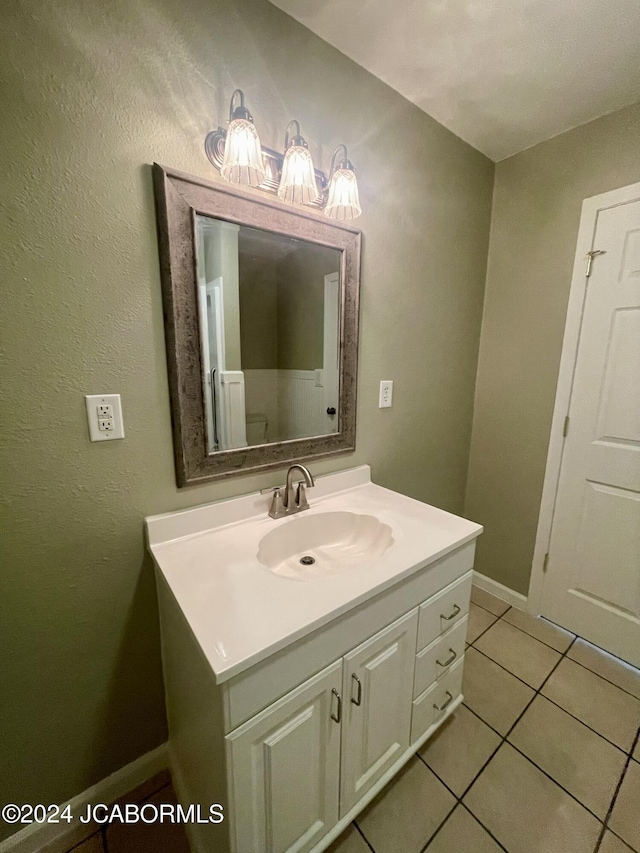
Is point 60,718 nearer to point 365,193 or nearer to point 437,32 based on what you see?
point 365,193

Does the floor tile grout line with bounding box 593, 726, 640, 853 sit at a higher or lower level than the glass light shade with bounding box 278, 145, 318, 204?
lower

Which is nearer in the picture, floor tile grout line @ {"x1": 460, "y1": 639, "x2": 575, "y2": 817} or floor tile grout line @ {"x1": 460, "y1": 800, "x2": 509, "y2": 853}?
floor tile grout line @ {"x1": 460, "y1": 800, "x2": 509, "y2": 853}

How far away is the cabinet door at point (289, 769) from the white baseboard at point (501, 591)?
4.74 feet

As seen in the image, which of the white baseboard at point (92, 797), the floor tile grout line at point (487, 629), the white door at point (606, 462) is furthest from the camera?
the floor tile grout line at point (487, 629)

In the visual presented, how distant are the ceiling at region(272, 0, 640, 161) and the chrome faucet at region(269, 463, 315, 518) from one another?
1.38m

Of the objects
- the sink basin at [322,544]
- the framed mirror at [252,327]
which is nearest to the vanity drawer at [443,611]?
the sink basin at [322,544]

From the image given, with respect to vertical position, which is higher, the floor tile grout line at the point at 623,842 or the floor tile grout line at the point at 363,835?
the floor tile grout line at the point at 623,842

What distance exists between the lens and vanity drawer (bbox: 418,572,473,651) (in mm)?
1008

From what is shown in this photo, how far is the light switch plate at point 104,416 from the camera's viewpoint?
0.85m

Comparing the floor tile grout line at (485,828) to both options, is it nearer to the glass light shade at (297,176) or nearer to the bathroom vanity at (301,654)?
the bathroom vanity at (301,654)

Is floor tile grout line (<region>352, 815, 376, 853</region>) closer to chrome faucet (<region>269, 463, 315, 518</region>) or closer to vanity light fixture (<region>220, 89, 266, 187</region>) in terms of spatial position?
chrome faucet (<region>269, 463, 315, 518</region>)

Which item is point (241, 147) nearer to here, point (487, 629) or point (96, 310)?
point (96, 310)

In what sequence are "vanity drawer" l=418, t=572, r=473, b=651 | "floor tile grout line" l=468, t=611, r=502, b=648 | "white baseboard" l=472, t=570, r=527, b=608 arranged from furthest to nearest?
"white baseboard" l=472, t=570, r=527, b=608, "floor tile grout line" l=468, t=611, r=502, b=648, "vanity drawer" l=418, t=572, r=473, b=651

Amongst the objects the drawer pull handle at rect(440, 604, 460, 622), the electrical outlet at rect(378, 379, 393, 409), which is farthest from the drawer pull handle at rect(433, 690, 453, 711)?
the electrical outlet at rect(378, 379, 393, 409)
